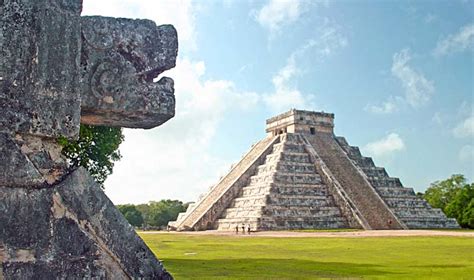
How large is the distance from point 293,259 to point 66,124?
12799 mm

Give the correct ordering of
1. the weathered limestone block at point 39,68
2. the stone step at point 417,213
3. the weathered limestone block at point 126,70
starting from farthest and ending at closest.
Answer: the stone step at point 417,213
the weathered limestone block at point 126,70
the weathered limestone block at point 39,68

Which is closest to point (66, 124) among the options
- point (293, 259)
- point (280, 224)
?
point (293, 259)

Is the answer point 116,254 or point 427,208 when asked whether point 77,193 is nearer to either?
point 116,254

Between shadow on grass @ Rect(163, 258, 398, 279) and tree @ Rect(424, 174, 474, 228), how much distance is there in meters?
47.8

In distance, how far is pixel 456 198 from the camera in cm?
6084

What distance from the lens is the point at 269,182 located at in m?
41.8

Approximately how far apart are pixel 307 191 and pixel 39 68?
41263 mm

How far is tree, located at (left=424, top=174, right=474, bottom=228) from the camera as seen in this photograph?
187 ft

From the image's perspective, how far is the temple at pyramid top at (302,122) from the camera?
50438mm

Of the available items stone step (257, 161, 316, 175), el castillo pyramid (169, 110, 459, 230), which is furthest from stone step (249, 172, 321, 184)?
stone step (257, 161, 316, 175)

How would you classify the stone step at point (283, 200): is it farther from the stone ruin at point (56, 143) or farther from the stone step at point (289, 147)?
the stone ruin at point (56, 143)

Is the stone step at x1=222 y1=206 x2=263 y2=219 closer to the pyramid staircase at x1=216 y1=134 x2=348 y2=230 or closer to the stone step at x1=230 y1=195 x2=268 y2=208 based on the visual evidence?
the pyramid staircase at x1=216 y1=134 x2=348 y2=230

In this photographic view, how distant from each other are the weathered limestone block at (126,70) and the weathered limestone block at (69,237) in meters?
0.46

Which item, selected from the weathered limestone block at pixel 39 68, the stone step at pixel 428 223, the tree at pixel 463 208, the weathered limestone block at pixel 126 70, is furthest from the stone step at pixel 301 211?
the weathered limestone block at pixel 39 68
